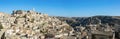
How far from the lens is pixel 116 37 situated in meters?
16.9

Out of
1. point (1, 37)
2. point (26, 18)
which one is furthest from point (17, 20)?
point (1, 37)

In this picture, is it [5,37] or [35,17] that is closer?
[5,37]

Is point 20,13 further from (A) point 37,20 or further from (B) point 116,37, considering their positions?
(B) point 116,37

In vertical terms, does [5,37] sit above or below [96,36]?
below

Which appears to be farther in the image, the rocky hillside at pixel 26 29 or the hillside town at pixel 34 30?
the rocky hillside at pixel 26 29

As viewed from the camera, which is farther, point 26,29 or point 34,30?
point 34,30

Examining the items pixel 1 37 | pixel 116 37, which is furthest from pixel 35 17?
pixel 116 37

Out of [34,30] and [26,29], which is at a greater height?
[26,29]

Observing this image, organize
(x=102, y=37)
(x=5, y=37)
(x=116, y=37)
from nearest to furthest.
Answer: (x=102, y=37) → (x=116, y=37) → (x=5, y=37)

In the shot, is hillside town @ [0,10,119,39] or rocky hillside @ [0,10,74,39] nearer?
hillside town @ [0,10,119,39]

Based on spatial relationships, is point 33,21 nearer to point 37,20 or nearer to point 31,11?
Result: point 37,20

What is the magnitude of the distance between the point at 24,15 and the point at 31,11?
10525mm

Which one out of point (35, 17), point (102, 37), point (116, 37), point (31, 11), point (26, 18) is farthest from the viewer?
point (31, 11)

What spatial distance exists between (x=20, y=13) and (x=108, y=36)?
276ft
